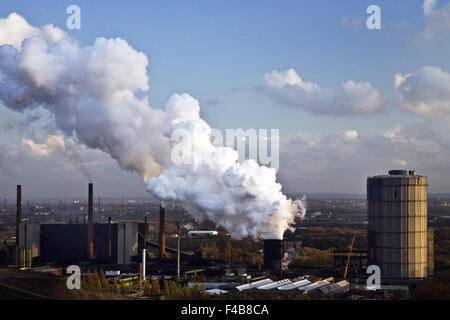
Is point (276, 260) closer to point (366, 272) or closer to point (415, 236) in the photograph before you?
point (366, 272)

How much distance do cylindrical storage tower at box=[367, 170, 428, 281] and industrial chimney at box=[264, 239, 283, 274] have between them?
10.7 meters

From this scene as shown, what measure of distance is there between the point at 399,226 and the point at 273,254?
1402cm

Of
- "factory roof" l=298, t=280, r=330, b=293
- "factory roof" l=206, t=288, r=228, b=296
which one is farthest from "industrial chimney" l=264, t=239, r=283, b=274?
"factory roof" l=206, t=288, r=228, b=296

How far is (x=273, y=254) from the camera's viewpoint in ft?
253

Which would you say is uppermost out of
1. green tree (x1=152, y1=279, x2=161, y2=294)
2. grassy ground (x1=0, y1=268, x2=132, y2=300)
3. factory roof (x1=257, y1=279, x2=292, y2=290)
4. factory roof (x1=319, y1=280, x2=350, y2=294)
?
grassy ground (x1=0, y1=268, x2=132, y2=300)

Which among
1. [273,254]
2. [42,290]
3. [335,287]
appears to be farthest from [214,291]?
[42,290]

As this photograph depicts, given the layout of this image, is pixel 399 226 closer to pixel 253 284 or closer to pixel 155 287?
pixel 253 284

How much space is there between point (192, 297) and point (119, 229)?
3556 centimetres

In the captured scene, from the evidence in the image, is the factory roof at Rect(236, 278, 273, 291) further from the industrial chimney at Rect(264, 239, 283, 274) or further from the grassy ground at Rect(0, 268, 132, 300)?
the grassy ground at Rect(0, 268, 132, 300)

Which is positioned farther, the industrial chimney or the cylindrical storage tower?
the cylindrical storage tower

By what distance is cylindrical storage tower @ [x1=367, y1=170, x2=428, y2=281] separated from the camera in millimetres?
78875

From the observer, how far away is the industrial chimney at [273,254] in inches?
3002
